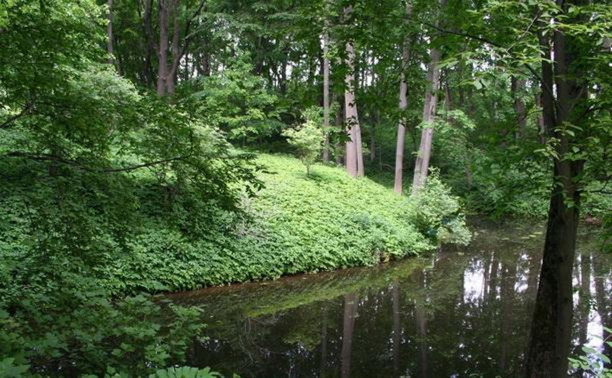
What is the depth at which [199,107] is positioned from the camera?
4465mm

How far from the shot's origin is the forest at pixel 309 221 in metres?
3.39

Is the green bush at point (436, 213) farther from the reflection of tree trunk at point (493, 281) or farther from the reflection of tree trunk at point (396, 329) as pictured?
the reflection of tree trunk at point (396, 329)

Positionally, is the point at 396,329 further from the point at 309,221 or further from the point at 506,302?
the point at 309,221

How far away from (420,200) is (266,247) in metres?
5.47

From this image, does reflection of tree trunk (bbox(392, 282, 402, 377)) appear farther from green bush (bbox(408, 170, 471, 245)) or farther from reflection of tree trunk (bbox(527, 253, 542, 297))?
green bush (bbox(408, 170, 471, 245))

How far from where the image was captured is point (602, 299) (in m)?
8.80

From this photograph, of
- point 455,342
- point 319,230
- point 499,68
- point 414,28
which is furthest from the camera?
point 319,230

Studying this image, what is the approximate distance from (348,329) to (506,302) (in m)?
3.57

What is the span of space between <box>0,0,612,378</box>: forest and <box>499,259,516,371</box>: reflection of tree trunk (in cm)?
6

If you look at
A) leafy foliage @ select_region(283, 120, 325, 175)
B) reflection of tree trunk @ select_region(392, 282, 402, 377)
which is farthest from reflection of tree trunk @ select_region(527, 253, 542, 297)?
leafy foliage @ select_region(283, 120, 325, 175)

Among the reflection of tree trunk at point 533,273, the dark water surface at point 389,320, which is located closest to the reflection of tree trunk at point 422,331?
the dark water surface at point 389,320

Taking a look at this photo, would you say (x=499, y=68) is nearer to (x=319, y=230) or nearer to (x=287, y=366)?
(x=287, y=366)

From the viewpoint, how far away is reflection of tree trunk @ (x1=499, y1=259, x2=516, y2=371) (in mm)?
6543

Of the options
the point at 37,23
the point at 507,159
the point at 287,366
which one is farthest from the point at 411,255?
the point at 37,23
